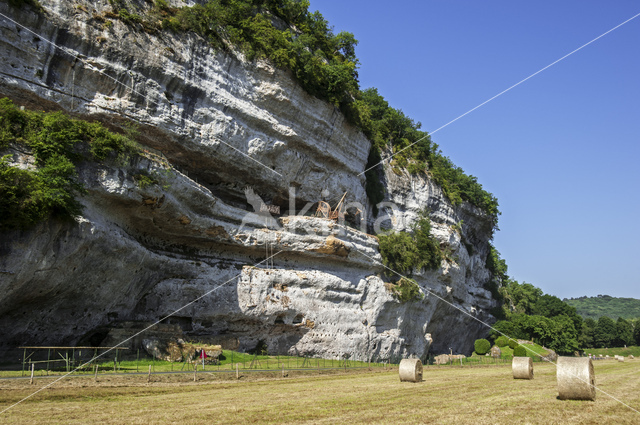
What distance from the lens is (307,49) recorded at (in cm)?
3475

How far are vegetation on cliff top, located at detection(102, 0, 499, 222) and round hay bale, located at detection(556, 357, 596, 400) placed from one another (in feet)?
80.6

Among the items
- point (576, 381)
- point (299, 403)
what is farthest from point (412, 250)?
point (299, 403)

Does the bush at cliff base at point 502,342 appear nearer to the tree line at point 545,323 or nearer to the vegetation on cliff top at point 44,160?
the tree line at point 545,323

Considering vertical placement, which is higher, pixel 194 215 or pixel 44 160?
pixel 44 160

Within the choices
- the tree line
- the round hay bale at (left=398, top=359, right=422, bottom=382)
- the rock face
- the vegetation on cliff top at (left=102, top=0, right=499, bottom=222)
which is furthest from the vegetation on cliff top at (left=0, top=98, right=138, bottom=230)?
the tree line

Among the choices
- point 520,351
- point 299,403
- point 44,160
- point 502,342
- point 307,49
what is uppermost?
point 307,49

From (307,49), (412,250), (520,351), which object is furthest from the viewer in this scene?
(520,351)

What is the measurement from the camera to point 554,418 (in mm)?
10648

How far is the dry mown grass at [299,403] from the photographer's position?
10477mm

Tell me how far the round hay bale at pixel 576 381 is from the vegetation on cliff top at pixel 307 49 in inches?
967

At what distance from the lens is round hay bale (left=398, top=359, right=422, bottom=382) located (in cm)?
1923

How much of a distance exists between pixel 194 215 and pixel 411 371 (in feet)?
48.3

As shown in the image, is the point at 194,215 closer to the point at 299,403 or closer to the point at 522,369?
the point at 299,403

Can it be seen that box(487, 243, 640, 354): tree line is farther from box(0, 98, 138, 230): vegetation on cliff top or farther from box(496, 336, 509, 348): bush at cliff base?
box(0, 98, 138, 230): vegetation on cliff top
